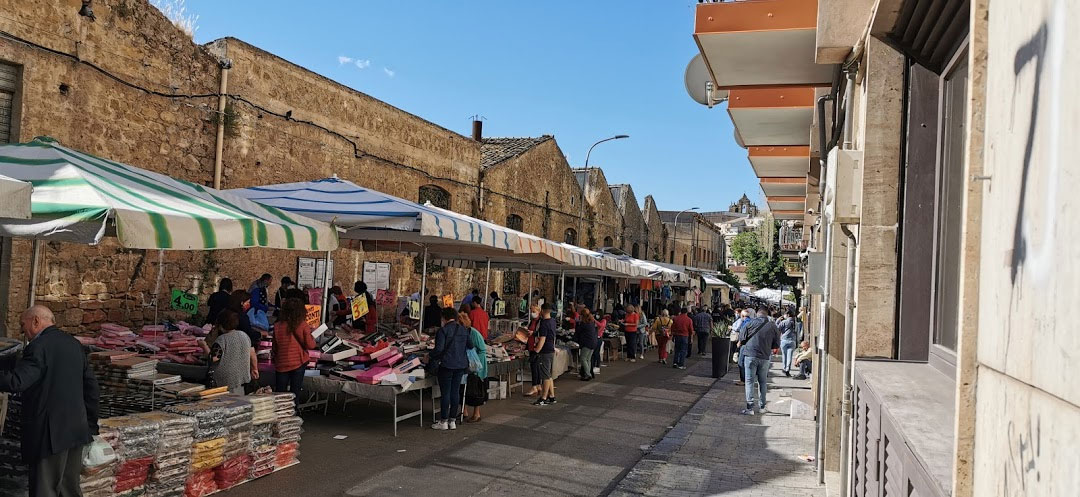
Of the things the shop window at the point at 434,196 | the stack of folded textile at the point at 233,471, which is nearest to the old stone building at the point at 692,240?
the shop window at the point at 434,196

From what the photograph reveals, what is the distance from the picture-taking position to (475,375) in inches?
382

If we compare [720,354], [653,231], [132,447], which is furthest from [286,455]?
[653,231]

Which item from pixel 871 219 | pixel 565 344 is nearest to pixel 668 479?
pixel 871 219

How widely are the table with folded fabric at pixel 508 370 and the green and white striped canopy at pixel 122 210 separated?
4.66 m

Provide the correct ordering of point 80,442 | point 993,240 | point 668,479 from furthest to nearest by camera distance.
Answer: point 668,479, point 80,442, point 993,240

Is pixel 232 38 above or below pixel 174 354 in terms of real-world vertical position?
above

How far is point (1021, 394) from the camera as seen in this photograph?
1.38 m

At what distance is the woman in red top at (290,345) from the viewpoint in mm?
8086

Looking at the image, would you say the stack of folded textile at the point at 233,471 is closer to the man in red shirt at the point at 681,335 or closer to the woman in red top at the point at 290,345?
the woman in red top at the point at 290,345

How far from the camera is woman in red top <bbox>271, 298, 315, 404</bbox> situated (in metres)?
8.09

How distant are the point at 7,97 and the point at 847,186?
36.1ft

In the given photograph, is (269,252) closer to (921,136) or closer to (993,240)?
(921,136)

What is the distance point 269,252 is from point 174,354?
6113 mm

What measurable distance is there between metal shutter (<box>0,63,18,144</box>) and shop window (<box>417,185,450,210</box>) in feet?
34.7
